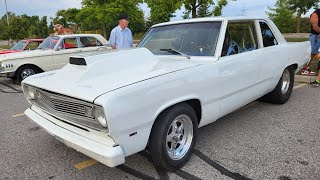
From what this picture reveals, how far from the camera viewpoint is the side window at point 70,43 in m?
9.23

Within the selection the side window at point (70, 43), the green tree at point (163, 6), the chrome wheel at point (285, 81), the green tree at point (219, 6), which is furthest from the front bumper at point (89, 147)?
the green tree at point (219, 6)

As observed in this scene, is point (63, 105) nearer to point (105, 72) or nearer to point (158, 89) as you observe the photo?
point (105, 72)

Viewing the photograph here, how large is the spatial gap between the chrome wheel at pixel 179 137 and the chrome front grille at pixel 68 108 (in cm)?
86

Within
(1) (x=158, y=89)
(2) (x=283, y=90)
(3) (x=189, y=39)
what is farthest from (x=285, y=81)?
(1) (x=158, y=89)

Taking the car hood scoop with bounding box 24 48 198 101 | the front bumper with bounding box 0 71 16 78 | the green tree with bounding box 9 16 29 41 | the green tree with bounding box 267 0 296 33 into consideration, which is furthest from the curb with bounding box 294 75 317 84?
the green tree with bounding box 9 16 29 41

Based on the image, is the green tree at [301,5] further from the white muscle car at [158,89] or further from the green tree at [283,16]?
the white muscle car at [158,89]

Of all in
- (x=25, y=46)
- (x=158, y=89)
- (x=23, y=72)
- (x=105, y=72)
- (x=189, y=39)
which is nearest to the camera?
(x=158, y=89)

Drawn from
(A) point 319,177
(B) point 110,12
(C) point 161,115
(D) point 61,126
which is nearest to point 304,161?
(A) point 319,177

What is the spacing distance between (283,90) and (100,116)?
4135 millimetres

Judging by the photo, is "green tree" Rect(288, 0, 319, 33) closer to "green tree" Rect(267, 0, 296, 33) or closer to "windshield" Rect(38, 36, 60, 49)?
"green tree" Rect(267, 0, 296, 33)

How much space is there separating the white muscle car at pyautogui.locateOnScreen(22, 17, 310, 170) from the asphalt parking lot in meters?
0.37

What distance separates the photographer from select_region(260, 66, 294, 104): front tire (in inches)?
206

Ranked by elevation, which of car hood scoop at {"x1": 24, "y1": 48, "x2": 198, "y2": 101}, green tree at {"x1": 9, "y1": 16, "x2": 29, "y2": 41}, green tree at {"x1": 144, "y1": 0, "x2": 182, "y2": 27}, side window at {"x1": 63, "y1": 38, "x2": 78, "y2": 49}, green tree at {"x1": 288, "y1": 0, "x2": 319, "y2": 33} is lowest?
car hood scoop at {"x1": 24, "y1": 48, "x2": 198, "y2": 101}

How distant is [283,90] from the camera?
217 inches
